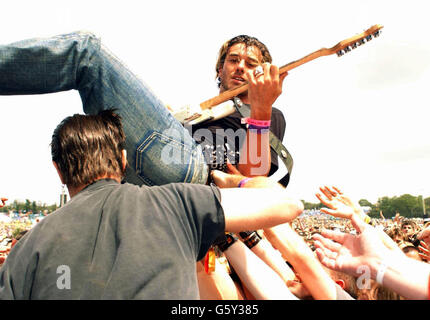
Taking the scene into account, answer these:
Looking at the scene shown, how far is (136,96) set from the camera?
2.04m

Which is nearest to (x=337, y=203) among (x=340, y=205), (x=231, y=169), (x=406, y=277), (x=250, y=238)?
(x=340, y=205)

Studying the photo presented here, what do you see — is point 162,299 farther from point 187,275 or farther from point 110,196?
point 110,196

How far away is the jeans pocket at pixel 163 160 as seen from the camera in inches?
84.8

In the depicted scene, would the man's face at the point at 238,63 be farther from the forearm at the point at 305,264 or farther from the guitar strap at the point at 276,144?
the forearm at the point at 305,264

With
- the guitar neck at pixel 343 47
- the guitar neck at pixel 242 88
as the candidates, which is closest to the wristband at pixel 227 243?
the guitar neck at pixel 242 88

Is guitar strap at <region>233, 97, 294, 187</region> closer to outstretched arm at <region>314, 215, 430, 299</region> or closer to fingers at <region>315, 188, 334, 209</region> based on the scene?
fingers at <region>315, 188, 334, 209</region>

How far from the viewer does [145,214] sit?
1.55 metres

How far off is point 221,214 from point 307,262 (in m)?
1.22

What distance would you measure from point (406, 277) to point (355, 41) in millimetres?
2063

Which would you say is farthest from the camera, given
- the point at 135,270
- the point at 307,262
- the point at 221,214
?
the point at 307,262

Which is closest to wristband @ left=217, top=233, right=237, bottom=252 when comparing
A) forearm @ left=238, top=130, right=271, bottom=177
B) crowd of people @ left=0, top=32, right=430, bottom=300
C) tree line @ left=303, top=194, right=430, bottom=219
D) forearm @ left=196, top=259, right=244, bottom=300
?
crowd of people @ left=0, top=32, right=430, bottom=300
